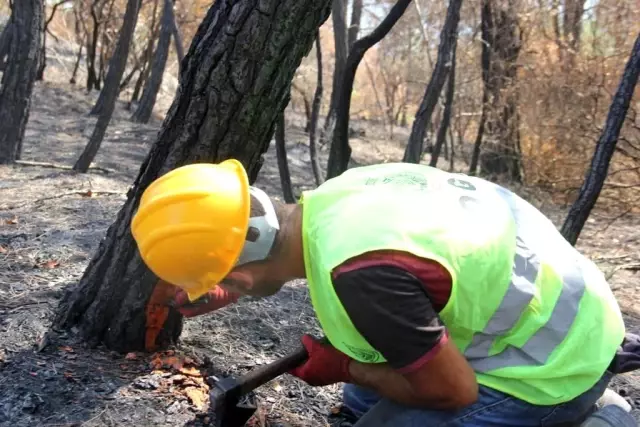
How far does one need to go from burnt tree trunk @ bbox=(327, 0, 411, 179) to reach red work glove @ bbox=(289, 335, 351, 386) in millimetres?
2333

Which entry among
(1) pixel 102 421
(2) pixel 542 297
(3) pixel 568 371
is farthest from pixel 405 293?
(1) pixel 102 421

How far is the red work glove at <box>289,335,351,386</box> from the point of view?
6.50 ft

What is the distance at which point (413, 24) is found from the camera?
1299 cm

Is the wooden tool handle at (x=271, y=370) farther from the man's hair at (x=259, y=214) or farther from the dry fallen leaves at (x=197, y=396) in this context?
the man's hair at (x=259, y=214)

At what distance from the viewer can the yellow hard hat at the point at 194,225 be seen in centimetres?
171

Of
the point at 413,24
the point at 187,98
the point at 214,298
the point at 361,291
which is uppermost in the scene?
the point at 413,24

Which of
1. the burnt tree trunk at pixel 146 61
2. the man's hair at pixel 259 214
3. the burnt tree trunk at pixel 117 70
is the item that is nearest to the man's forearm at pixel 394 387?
the man's hair at pixel 259 214

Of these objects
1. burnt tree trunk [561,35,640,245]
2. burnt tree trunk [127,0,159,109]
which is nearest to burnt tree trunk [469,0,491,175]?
burnt tree trunk [561,35,640,245]

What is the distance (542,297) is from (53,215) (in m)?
3.02

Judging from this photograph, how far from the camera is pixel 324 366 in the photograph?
78.5 inches

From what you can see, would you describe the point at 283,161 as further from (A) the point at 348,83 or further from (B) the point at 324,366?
(B) the point at 324,366

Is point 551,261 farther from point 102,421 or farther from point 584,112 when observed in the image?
point 584,112

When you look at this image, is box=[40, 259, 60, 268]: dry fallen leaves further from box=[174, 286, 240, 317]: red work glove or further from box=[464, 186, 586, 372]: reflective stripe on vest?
box=[464, 186, 586, 372]: reflective stripe on vest

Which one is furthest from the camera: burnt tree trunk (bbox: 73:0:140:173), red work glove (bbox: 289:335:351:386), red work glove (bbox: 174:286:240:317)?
burnt tree trunk (bbox: 73:0:140:173)
